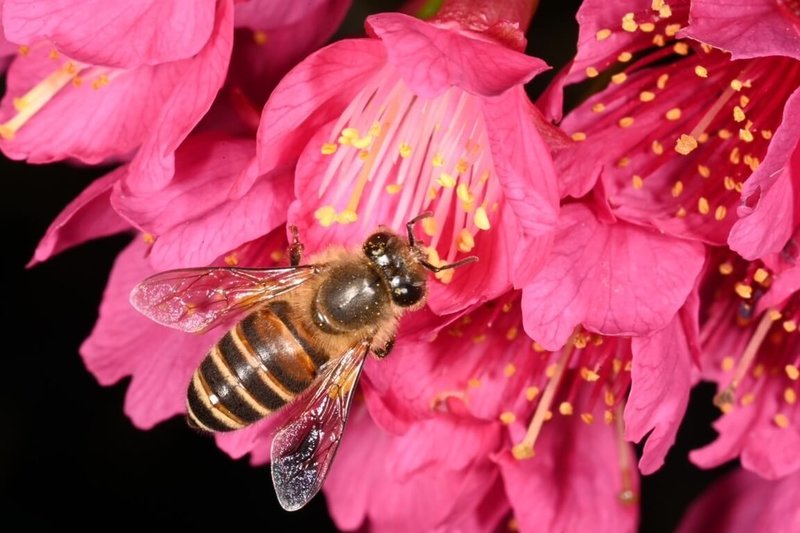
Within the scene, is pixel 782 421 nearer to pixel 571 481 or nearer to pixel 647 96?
pixel 571 481

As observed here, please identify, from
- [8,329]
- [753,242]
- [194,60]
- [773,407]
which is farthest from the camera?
[8,329]

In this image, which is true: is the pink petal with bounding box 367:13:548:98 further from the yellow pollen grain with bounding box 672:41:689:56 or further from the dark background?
the dark background

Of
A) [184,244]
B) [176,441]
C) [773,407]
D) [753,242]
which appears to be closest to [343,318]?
[184,244]

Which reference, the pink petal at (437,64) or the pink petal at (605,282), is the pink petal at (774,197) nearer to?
the pink petal at (605,282)

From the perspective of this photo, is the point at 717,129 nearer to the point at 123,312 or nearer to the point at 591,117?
the point at 591,117

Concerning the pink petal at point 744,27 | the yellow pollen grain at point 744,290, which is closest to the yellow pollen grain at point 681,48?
the pink petal at point 744,27

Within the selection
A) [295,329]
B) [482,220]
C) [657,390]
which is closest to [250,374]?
[295,329]
